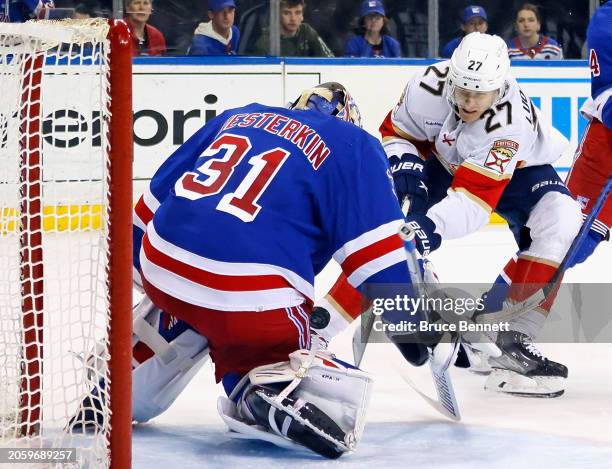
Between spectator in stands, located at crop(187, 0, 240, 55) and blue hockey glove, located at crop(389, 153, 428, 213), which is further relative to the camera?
spectator in stands, located at crop(187, 0, 240, 55)

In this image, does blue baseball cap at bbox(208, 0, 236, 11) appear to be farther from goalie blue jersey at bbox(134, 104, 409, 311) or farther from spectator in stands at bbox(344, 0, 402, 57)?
goalie blue jersey at bbox(134, 104, 409, 311)

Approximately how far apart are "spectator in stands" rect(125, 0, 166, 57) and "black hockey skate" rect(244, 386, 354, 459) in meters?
→ 3.43

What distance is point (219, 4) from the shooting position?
5.59 m

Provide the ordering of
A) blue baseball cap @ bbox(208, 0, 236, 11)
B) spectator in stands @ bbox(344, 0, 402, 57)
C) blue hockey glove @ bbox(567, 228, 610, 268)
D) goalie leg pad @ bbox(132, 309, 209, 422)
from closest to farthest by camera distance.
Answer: goalie leg pad @ bbox(132, 309, 209, 422), blue hockey glove @ bbox(567, 228, 610, 268), blue baseball cap @ bbox(208, 0, 236, 11), spectator in stands @ bbox(344, 0, 402, 57)

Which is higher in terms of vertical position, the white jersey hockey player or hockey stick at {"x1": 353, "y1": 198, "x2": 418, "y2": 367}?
the white jersey hockey player

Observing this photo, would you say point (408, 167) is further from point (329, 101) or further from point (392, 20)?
point (392, 20)

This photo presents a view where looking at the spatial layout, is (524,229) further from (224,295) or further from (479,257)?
(479,257)

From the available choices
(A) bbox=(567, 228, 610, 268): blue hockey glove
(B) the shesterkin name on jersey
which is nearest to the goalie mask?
(B) the shesterkin name on jersey

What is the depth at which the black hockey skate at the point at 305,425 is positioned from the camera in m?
2.13

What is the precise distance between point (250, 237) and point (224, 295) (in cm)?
12

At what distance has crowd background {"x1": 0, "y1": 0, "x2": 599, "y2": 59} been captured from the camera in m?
5.50

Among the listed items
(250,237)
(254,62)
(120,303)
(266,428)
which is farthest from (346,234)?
(254,62)

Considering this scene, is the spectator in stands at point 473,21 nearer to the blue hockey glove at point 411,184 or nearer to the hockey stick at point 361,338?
the blue hockey glove at point 411,184

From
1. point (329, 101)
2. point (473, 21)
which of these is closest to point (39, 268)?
point (329, 101)
